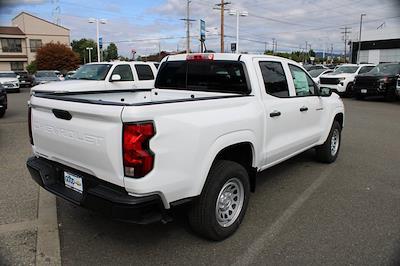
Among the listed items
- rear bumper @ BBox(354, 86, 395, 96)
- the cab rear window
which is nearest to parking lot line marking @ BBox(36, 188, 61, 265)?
the cab rear window

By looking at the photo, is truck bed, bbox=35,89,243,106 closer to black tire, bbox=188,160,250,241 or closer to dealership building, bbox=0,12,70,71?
black tire, bbox=188,160,250,241

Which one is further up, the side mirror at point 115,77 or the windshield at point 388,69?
the windshield at point 388,69

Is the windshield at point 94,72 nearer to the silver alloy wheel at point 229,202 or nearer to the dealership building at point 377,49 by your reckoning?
the silver alloy wheel at point 229,202

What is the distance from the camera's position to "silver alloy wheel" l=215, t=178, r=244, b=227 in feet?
12.3

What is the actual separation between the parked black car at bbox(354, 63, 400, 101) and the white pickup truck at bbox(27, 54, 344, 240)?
1418cm

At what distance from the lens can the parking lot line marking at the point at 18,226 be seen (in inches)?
156

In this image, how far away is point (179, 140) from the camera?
10.2 feet

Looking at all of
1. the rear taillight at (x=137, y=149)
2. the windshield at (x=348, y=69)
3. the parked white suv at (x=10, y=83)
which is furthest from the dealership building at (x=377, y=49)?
the rear taillight at (x=137, y=149)

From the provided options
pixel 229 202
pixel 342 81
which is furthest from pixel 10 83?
pixel 229 202

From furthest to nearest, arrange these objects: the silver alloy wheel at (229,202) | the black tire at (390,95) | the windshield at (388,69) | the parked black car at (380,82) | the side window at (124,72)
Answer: the windshield at (388,69) < the black tire at (390,95) < the parked black car at (380,82) < the side window at (124,72) < the silver alloy wheel at (229,202)

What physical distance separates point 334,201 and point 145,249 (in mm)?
2555

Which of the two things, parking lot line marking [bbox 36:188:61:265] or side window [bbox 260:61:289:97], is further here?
side window [bbox 260:61:289:97]

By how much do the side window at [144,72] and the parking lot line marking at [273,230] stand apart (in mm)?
7726

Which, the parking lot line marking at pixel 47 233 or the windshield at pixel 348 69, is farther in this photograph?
the windshield at pixel 348 69
